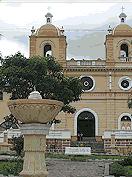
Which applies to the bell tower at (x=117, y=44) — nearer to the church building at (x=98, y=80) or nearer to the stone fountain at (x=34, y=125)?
the church building at (x=98, y=80)

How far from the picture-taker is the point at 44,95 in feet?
87.1

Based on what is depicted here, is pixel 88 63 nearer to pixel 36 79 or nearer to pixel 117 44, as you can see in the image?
pixel 117 44

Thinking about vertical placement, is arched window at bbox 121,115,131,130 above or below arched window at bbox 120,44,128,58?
below

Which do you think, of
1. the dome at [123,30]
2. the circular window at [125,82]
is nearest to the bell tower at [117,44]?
the dome at [123,30]

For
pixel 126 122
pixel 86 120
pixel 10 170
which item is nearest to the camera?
pixel 10 170

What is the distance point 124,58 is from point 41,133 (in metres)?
33.5

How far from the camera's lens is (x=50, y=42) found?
43312 mm

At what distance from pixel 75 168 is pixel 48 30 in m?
24.0

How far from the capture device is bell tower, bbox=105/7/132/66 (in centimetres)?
4279

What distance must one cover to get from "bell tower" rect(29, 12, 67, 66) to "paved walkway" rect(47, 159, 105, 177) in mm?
20004

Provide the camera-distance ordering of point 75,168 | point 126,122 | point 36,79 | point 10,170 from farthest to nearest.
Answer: point 126,122 < point 36,79 < point 75,168 < point 10,170

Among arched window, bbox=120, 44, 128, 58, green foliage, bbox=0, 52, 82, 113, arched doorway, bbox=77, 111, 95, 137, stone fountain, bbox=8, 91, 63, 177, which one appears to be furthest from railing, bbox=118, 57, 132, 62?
Answer: stone fountain, bbox=8, 91, 63, 177

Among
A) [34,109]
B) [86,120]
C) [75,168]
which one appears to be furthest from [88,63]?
[34,109]

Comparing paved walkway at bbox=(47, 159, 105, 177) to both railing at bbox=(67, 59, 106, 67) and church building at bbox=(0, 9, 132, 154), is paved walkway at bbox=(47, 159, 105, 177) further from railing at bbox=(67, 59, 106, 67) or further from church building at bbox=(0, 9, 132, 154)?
railing at bbox=(67, 59, 106, 67)
